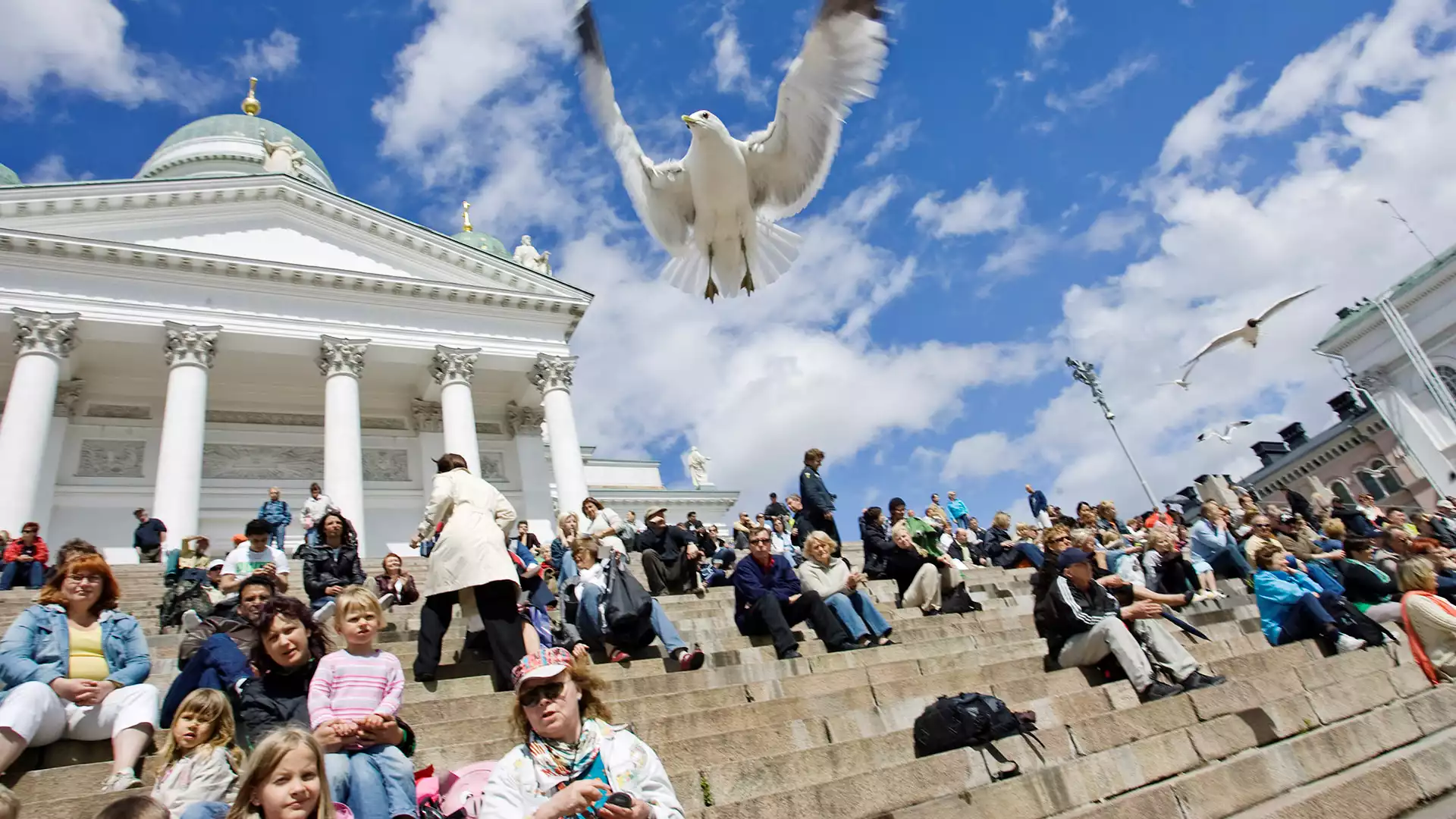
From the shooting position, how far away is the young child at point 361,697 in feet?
11.0

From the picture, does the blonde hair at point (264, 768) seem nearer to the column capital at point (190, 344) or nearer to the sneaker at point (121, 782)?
the sneaker at point (121, 782)

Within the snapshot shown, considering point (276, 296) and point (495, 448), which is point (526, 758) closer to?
point (276, 296)

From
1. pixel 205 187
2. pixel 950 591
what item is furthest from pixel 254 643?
pixel 205 187

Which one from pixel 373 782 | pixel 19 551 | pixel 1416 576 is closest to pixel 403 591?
pixel 373 782

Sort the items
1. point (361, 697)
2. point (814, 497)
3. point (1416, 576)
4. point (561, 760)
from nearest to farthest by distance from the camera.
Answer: point (561, 760) → point (361, 697) → point (1416, 576) → point (814, 497)

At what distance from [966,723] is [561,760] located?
226 centimetres

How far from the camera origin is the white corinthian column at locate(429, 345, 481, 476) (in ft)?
67.0

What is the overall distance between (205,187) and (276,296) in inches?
128

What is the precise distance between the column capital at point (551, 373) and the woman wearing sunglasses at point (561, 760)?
2028 cm

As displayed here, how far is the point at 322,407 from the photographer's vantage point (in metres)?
23.0

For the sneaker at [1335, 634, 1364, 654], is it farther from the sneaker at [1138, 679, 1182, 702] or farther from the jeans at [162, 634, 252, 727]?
the jeans at [162, 634, 252, 727]

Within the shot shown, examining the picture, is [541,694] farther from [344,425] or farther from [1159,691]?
[344,425]

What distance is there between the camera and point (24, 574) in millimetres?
9789

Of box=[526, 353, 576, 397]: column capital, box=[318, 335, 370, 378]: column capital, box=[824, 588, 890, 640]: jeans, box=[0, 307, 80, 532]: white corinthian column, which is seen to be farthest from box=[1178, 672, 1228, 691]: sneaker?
box=[318, 335, 370, 378]: column capital
